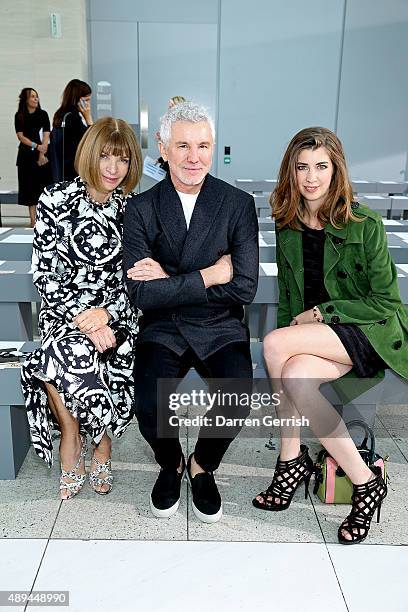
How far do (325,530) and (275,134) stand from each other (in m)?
6.31

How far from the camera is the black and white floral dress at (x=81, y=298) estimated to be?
2.02 metres

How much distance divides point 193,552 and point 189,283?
0.82 m

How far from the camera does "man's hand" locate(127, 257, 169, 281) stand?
1993 millimetres

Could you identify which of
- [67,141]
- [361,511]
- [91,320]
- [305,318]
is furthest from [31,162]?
[361,511]

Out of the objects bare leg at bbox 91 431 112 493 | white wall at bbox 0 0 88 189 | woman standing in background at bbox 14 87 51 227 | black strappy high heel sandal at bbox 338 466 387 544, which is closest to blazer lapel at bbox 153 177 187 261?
bare leg at bbox 91 431 112 493

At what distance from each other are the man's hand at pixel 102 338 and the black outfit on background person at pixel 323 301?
0.68 metres

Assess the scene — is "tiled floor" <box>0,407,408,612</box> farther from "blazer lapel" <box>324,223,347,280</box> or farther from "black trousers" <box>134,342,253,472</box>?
"blazer lapel" <box>324,223,347,280</box>

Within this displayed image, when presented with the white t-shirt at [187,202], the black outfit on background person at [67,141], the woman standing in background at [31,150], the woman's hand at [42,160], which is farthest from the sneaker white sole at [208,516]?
the woman's hand at [42,160]

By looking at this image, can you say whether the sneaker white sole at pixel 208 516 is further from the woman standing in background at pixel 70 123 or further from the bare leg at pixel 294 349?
the woman standing in background at pixel 70 123

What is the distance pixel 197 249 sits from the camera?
2.04 metres

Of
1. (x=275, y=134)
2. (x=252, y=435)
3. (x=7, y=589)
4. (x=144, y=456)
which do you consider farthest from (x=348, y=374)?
(x=275, y=134)

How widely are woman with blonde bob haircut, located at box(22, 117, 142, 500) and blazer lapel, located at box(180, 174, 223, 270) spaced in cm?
25

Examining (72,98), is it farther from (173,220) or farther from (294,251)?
(294,251)

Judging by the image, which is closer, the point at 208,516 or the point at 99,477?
the point at 208,516
